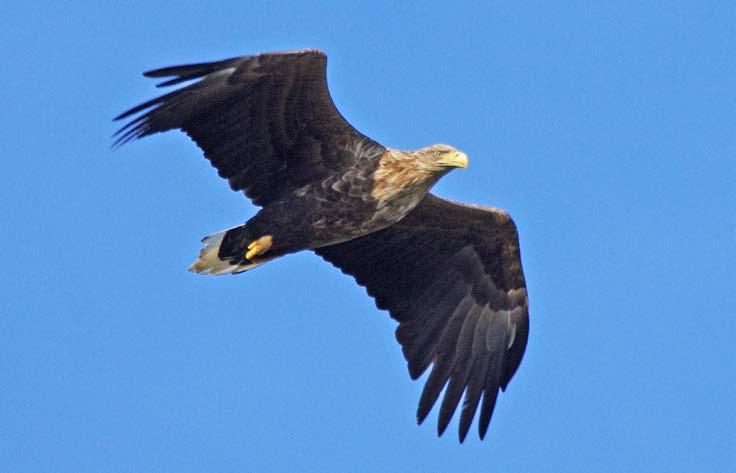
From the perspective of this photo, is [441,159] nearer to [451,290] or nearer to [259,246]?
[259,246]

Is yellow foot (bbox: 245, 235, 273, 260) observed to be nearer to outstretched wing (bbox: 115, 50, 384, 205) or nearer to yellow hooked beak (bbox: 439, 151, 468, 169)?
outstretched wing (bbox: 115, 50, 384, 205)

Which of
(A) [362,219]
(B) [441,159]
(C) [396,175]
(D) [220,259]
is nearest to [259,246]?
(D) [220,259]

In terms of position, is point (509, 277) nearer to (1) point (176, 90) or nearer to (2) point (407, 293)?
(2) point (407, 293)

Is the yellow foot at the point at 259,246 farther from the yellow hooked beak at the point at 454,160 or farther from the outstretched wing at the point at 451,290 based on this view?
the yellow hooked beak at the point at 454,160

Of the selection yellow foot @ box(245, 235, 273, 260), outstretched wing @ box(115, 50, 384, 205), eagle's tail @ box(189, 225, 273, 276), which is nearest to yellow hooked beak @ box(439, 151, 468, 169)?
outstretched wing @ box(115, 50, 384, 205)

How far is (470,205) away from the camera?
527 inches

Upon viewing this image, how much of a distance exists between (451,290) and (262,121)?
2.87 meters

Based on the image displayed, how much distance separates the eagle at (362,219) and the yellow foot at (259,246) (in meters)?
0.01

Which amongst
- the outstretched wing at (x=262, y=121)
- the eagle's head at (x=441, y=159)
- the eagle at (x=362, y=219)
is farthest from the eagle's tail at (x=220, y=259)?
the eagle's head at (x=441, y=159)

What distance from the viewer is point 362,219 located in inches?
480

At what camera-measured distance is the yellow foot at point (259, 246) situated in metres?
12.4

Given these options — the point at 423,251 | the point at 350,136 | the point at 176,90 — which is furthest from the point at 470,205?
the point at 176,90

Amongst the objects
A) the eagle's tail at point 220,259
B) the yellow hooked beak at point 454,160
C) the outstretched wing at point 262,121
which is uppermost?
the yellow hooked beak at point 454,160

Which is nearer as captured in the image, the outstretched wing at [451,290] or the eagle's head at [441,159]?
the eagle's head at [441,159]
